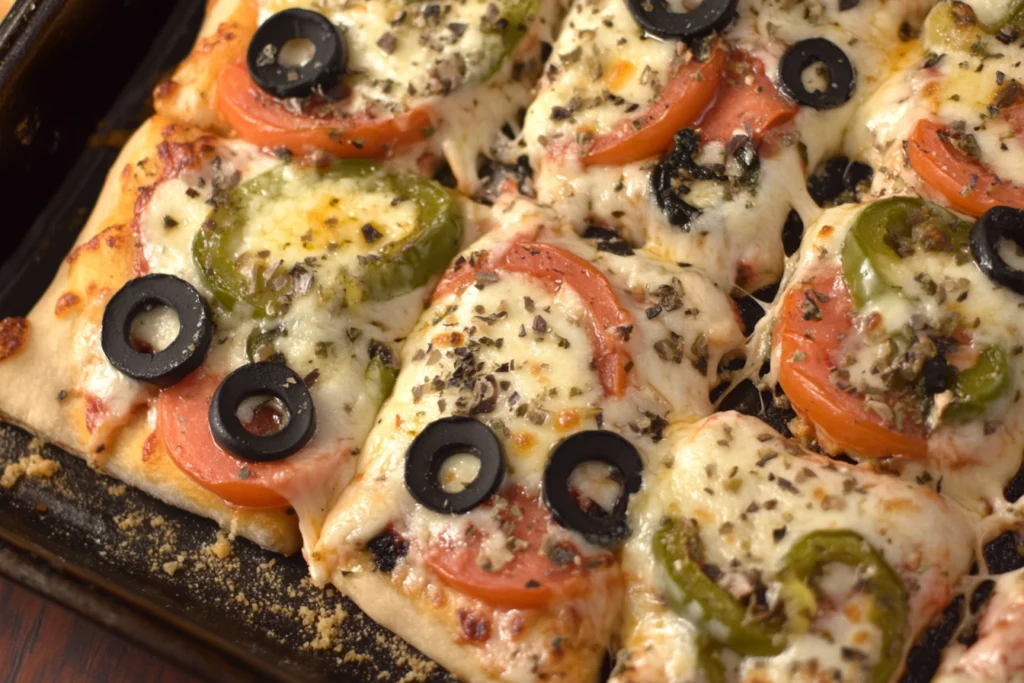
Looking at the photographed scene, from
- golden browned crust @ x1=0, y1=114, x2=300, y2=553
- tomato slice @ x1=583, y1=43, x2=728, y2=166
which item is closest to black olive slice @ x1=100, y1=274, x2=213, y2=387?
golden browned crust @ x1=0, y1=114, x2=300, y2=553

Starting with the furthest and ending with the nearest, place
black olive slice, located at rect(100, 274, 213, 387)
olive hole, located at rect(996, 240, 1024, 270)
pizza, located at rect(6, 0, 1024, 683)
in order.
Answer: black olive slice, located at rect(100, 274, 213, 387), olive hole, located at rect(996, 240, 1024, 270), pizza, located at rect(6, 0, 1024, 683)

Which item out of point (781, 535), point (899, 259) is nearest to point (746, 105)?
point (899, 259)

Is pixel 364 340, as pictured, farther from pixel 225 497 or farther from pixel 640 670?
pixel 640 670

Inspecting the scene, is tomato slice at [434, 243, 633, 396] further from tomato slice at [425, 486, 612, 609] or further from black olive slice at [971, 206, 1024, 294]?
black olive slice at [971, 206, 1024, 294]

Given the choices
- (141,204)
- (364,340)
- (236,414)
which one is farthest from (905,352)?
(141,204)

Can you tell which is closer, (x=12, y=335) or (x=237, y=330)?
(x=237, y=330)

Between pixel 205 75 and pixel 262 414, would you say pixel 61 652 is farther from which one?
pixel 205 75
